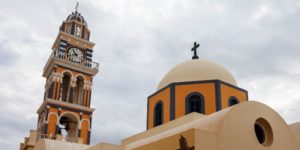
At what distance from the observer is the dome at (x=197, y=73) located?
14398 millimetres

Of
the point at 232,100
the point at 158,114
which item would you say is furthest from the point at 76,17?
the point at 232,100

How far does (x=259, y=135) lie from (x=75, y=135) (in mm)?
14967

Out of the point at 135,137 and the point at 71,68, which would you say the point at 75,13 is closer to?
the point at 71,68

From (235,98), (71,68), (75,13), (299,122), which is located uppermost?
(75,13)

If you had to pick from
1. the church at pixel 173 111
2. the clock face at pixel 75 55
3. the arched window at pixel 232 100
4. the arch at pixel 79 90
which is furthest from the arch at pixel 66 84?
the arched window at pixel 232 100

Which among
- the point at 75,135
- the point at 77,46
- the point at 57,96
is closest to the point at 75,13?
the point at 77,46

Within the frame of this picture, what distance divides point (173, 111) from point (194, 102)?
0.85m

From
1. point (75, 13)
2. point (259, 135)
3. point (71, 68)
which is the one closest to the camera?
point (259, 135)

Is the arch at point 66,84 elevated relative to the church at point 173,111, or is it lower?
elevated

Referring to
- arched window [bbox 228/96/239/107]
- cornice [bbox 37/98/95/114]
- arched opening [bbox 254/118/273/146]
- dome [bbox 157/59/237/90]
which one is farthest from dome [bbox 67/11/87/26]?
arched opening [bbox 254/118/273/146]

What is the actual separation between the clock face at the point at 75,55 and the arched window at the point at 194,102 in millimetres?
13003

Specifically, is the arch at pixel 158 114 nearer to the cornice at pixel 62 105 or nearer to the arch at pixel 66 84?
the cornice at pixel 62 105

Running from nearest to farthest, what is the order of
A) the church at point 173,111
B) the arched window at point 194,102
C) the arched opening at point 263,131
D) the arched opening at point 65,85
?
the church at point 173,111 → the arched opening at point 263,131 → the arched window at point 194,102 → the arched opening at point 65,85

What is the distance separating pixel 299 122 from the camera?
12516 mm
